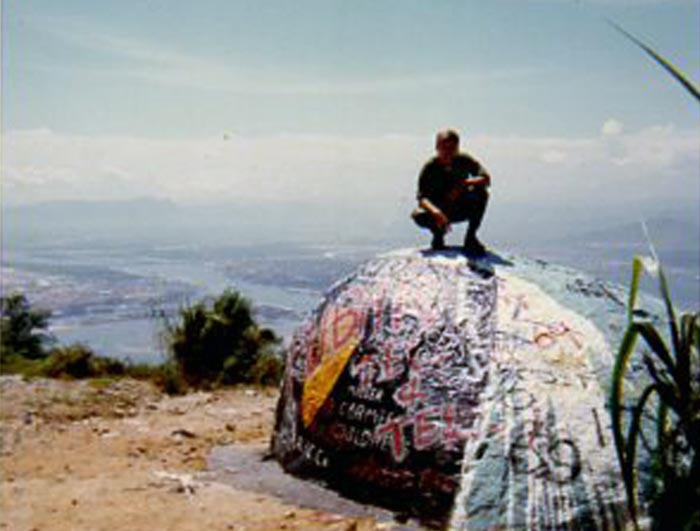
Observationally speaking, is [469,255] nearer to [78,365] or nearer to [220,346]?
[220,346]

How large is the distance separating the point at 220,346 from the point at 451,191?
881cm

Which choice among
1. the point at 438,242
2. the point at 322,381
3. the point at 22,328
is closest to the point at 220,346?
the point at 322,381

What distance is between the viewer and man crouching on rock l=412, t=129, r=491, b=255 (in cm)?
714

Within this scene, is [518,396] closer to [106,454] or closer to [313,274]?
[106,454]

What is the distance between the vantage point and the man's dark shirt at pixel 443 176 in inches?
285

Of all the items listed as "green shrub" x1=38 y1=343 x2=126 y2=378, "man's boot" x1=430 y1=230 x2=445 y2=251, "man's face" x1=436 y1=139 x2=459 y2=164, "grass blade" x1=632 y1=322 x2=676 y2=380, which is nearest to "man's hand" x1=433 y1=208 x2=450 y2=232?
"man's boot" x1=430 y1=230 x2=445 y2=251

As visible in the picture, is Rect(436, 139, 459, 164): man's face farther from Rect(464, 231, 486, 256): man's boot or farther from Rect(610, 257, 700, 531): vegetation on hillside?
Rect(610, 257, 700, 531): vegetation on hillside

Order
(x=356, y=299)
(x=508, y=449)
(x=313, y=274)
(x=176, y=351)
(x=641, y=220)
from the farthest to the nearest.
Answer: (x=313, y=274), (x=176, y=351), (x=356, y=299), (x=508, y=449), (x=641, y=220)

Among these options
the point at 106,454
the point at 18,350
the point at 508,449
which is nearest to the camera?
the point at 508,449

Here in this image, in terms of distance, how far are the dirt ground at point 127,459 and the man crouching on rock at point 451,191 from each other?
7.99ft

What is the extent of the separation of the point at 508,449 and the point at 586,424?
54cm

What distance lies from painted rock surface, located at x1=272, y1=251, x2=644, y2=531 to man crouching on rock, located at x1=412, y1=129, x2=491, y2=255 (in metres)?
0.30

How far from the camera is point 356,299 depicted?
24.2 ft

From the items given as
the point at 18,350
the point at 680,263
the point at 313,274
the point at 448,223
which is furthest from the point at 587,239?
the point at 448,223
